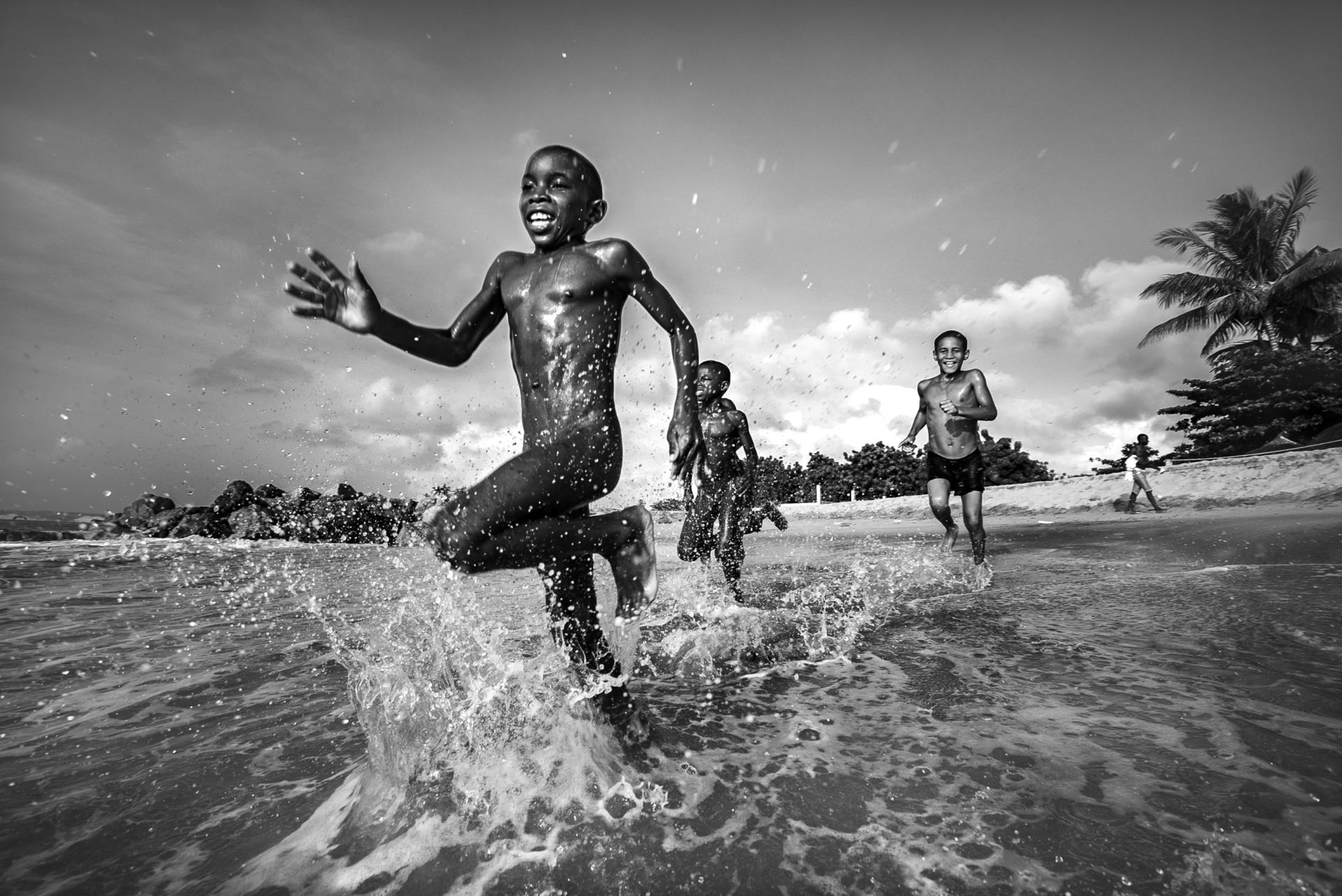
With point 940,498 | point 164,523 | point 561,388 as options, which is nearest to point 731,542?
point 940,498

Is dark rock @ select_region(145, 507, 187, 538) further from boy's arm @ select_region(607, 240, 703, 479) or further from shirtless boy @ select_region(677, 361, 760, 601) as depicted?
boy's arm @ select_region(607, 240, 703, 479)

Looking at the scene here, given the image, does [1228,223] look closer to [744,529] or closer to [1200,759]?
[744,529]

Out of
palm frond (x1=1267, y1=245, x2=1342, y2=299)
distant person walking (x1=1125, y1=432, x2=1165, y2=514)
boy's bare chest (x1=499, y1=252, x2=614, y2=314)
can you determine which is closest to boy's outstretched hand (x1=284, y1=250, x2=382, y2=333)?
boy's bare chest (x1=499, y1=252, x2=614, y2=314)

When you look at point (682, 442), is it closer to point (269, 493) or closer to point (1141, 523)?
point (1141, 523)

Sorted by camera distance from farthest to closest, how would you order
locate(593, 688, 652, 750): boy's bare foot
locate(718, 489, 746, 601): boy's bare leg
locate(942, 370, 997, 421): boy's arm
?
locate(942, 370, 997, 421): boy's arm, locate(718, 489, 746, 601): boy's bare leg, locate(593, 688, 652, 750): boy's bare foot

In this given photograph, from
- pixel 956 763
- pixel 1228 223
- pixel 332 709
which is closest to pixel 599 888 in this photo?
pixel 956 763

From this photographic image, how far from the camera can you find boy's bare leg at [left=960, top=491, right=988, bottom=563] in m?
5.96

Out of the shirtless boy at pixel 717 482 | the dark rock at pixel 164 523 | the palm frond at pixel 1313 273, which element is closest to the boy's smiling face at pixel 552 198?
the shirtless boy at pixel 717 482

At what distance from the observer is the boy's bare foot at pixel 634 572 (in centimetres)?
216

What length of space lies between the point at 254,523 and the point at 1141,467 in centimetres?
A: 2503

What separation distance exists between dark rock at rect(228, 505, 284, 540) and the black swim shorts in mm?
19480

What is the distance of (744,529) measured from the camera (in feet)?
17.8

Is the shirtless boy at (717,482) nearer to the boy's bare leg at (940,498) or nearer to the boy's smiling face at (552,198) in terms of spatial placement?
the boy's bare leg at (940,498)

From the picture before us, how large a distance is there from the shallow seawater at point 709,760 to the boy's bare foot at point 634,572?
0.39 meters
